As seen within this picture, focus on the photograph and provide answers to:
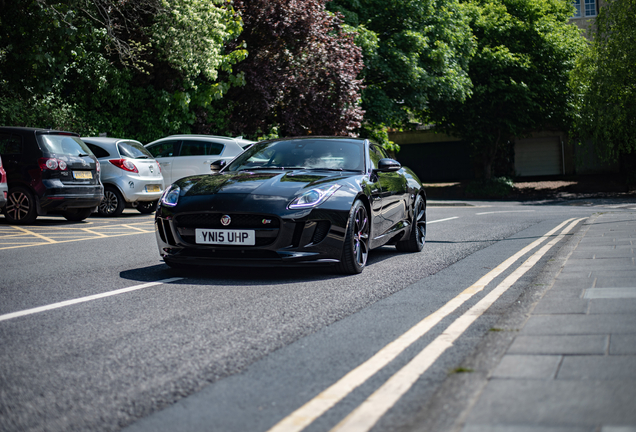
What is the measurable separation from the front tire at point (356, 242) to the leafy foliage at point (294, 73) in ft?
44.8

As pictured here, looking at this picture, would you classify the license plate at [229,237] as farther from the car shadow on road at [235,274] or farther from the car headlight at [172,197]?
the car headlight at [172,197]

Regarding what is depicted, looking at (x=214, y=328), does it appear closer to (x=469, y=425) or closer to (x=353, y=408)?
(x=353, y=408)

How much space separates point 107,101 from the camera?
60.1 feet

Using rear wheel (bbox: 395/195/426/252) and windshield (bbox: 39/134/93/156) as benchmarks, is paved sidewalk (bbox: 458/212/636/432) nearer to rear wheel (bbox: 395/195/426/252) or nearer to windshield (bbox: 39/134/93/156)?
rear wheel (bbox: 395/195/426/252)

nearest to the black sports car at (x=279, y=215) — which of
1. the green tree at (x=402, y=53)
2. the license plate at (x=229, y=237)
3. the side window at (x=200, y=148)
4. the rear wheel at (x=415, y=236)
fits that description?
the license plate at (x=229, y=237)

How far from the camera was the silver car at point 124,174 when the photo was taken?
1422 centimetres

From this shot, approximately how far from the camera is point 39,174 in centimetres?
1192

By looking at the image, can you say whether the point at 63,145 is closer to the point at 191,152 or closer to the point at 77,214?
the point at 77,214

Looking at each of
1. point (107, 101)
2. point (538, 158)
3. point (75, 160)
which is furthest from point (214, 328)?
point (538, 158)

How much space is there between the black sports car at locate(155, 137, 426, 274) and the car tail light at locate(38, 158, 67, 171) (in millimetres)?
5770

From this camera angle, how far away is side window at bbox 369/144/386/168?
26.2 feet

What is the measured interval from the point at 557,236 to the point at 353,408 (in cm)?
870

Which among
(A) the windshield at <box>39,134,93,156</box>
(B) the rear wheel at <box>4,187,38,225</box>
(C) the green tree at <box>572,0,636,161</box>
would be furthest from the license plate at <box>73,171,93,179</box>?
(C) the green tree at <box>572,0,636,161</box>

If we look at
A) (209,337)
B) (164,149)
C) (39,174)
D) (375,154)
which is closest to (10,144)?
(39,174)
